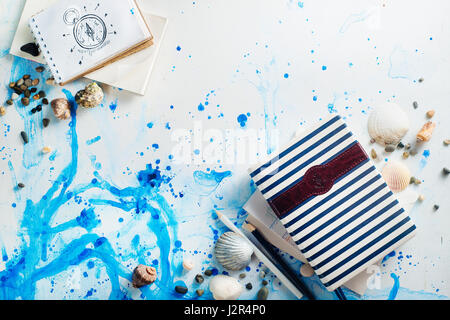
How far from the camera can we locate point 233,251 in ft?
3.00

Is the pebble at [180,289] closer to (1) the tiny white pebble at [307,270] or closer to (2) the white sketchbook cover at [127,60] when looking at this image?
(1) the tiny white pebble at [307,270]

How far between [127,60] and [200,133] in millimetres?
231

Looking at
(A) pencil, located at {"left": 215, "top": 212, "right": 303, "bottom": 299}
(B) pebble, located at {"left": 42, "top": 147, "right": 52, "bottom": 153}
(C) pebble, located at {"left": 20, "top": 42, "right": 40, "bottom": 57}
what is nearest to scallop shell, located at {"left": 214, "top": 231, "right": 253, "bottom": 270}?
(A) pencil, located at {"left": 215, "top": 212, "right": 303, "bottom": 299}

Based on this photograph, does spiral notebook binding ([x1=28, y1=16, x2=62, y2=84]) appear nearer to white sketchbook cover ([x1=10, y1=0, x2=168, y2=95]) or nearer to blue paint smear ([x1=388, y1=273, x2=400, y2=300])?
white sketchbook cover ([x1=10, y1=0, x2=168, y2=95])

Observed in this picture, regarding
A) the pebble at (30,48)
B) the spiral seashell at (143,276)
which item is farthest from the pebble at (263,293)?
the pebble at (30,48)

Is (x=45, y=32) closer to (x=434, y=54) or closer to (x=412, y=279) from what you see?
(x=434, y=54)

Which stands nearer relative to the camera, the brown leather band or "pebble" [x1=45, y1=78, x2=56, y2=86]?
the brown leather band

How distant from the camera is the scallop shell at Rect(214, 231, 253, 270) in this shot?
3.00 ft

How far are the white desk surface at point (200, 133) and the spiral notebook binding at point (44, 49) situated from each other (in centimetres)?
4

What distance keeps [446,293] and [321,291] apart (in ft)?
0.90

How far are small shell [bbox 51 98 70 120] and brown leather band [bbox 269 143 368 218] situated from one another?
0.50 meters

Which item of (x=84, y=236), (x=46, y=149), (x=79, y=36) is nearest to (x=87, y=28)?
(x=79, y=36)

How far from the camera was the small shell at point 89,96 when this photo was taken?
3.11 feet

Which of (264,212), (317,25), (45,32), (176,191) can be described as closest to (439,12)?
(317,25)
